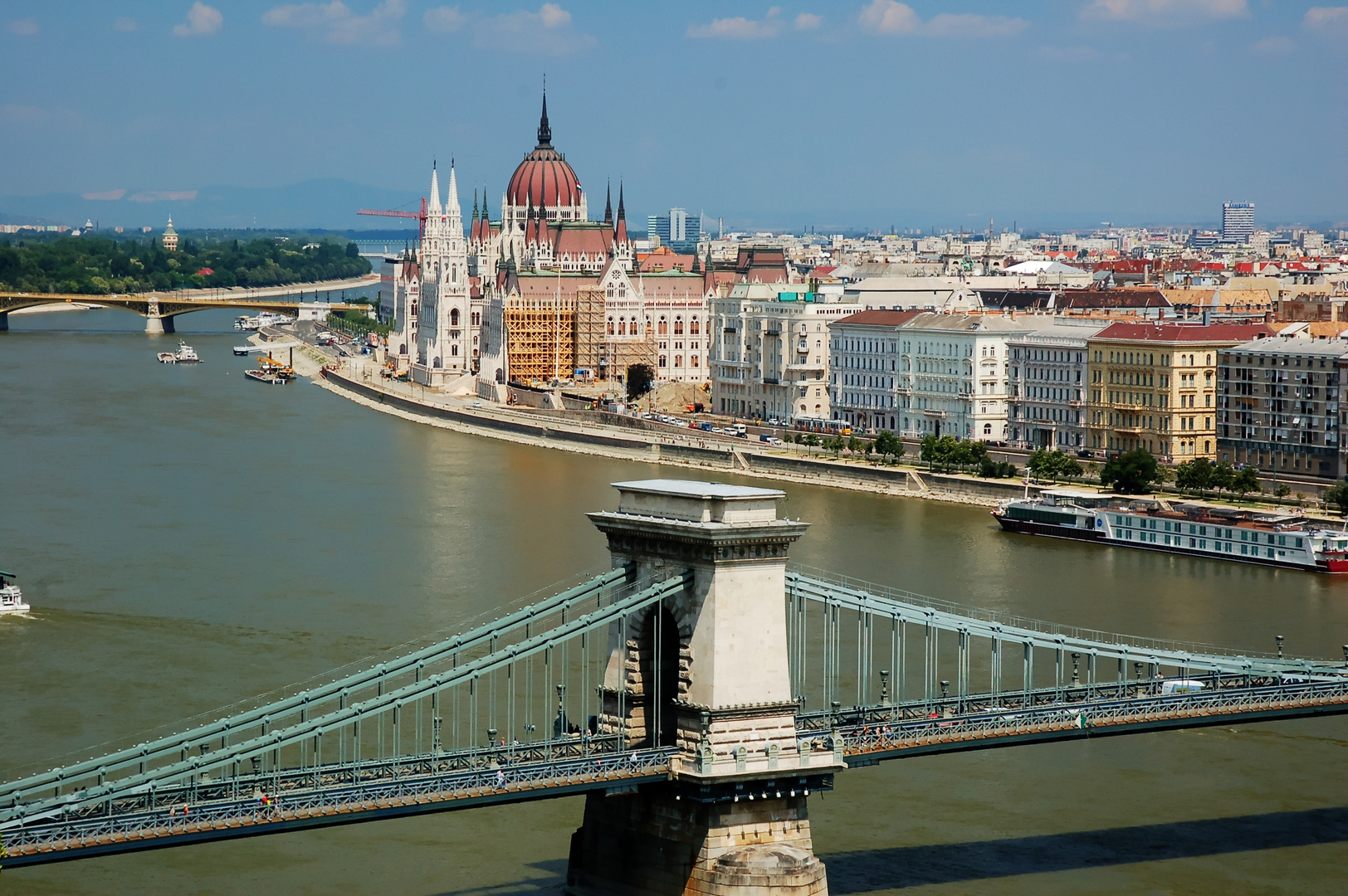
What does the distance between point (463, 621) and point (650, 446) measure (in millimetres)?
21327

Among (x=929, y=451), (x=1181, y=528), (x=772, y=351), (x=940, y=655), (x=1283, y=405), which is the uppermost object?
(x=772, y=351)

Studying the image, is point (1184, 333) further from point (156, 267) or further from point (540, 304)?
point (156, 267)

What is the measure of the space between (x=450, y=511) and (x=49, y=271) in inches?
2919

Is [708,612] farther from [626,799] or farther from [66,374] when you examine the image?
[66,374]

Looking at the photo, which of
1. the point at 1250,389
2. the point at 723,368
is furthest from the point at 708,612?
the point at 723,368

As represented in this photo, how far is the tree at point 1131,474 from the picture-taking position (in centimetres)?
3578

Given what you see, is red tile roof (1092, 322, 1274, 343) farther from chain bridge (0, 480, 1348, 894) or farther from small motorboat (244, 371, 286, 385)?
small motorboat (244, 371, 286, 385)

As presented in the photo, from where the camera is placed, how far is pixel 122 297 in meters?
87.9

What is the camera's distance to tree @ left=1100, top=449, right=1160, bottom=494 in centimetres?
3578

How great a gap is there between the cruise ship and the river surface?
56 cm

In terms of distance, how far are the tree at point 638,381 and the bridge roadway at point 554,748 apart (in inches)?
1512

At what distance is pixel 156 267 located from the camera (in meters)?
116

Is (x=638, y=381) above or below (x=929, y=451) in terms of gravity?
above

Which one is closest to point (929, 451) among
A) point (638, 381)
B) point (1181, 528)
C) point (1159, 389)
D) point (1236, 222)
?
point (1159, 389)
